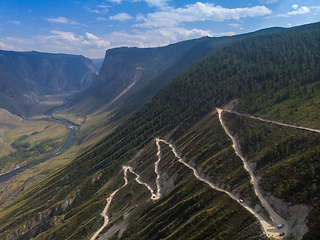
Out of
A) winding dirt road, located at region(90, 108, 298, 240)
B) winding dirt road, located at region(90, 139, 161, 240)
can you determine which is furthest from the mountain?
winding dirt road, located at region(90, 139, 161, 240)

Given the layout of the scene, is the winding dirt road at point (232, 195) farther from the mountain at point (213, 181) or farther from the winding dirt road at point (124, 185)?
the mountain at point (213, 181)

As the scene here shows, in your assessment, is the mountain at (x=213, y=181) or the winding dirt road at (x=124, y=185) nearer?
the mountain at (x=213, y=181)

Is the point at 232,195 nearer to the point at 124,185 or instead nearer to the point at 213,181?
the point at 213,181

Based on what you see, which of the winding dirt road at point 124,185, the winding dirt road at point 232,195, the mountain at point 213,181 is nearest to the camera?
the winding dirt road at point 232,195

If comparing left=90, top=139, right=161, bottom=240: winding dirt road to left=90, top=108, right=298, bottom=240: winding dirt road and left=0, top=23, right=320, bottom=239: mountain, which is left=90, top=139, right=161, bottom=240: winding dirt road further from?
left=0, top=23, right=320, bottom=239: mountain

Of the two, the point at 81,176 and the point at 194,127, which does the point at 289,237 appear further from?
the point at 81,176

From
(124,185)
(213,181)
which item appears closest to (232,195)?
(213,181)

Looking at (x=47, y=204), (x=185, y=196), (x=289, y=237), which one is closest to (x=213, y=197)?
(x=185, y=196)

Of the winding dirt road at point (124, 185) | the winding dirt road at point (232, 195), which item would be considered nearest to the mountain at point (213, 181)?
the winding dirt road at point (232, 195)

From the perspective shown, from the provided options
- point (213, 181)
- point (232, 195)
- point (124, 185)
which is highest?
point (232, 195)
